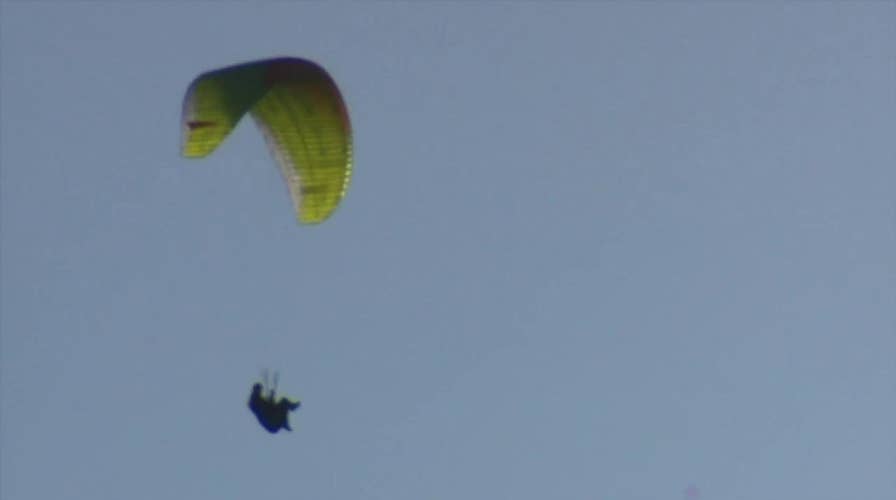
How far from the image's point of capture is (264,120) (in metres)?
10.1

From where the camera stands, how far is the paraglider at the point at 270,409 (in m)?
9.69

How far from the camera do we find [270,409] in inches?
384

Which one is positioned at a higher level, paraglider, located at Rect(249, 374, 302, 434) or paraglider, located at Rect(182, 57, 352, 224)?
paraglider, located at Rect(182, 57, 352, 224)

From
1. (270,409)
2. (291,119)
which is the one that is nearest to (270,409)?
(270,409)

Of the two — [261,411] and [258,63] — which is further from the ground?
[258,63]

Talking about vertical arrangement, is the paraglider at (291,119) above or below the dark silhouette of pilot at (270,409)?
above

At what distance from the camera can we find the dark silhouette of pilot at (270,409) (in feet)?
31.8

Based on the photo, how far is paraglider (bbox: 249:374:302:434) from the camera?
9688mm

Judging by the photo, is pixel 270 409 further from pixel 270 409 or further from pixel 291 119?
pixel 291 119

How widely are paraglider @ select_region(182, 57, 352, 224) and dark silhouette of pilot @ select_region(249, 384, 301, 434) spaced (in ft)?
2.30

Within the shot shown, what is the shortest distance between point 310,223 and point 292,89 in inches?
22.3

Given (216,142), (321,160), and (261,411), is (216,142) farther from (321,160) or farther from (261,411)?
(261,411)

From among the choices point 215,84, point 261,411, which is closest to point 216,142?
point 215,84

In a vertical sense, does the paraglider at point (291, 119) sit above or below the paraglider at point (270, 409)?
above
